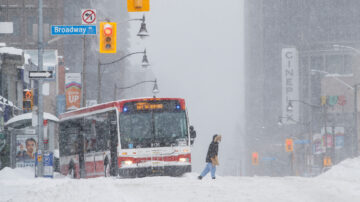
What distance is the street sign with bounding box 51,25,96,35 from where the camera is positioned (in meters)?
24.5

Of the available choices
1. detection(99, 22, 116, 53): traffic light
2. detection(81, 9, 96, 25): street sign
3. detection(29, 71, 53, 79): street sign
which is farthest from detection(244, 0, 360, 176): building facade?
detection(99, 22, 116, 53): traffic light

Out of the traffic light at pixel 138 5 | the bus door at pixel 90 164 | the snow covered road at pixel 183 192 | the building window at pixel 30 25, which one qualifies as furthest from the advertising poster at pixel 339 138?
the traffic light at pixel 138 5

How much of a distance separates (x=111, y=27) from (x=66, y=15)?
67.4 m

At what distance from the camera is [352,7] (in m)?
137

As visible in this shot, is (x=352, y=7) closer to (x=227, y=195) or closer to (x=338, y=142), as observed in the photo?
(x=338, y=142)

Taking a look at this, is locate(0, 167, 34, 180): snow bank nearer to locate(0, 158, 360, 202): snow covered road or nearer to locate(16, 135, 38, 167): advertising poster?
locate(16, 135, 38, 167): advertising poster

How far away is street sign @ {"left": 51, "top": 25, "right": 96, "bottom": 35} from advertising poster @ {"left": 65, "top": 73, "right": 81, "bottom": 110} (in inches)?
531

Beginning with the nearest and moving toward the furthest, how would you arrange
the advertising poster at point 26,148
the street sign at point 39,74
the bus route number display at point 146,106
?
the bus route number display at point 146,106
the street sign at point 39,74
the advertising poster at point 26,148

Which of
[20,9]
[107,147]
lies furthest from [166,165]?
[20,9]

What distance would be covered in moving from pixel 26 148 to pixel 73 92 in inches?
182

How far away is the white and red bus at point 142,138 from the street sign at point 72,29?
2.91 m

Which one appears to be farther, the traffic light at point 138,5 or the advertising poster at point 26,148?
the advertising poster at point 26,148

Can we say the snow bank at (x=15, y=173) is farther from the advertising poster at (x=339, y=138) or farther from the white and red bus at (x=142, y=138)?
the advertising poster at (x=339, y=138)

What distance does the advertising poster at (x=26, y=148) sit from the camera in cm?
3516
